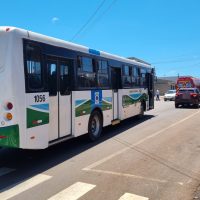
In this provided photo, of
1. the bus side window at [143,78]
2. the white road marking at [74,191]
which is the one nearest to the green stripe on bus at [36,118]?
the white road marking at [74,191]

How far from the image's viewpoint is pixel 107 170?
7.33 meters

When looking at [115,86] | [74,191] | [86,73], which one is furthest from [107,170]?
[115,86]

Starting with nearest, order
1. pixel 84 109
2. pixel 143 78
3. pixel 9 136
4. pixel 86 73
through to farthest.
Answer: pixel 9 136 → pixel 84 109 → pixel 86 73 → pixel 143 78

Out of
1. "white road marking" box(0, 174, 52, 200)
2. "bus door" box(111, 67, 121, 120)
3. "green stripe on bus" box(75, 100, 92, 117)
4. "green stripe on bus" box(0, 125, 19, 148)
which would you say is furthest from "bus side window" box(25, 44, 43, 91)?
"bus door" box(111, 67, 121, 120)

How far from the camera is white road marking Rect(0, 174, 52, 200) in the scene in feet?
→ 19.3

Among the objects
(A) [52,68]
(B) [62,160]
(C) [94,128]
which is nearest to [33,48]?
(A) [52,68]

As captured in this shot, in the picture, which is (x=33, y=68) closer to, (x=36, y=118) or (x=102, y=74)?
(x=36, y=118)

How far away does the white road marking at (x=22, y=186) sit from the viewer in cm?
588

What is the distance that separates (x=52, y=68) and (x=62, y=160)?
2315 millimetres

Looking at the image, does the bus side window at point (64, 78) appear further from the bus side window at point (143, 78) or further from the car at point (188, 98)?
the car at point (188, 98)

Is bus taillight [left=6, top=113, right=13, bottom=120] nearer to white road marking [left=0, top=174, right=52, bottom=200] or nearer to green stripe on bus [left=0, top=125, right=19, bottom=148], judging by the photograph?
green stripe on bus [left=0, top=125, right=19, bottom=148]

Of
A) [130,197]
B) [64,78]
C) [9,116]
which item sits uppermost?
[64,78]

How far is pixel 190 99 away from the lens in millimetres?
26859

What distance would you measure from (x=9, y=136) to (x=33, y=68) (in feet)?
5.43
